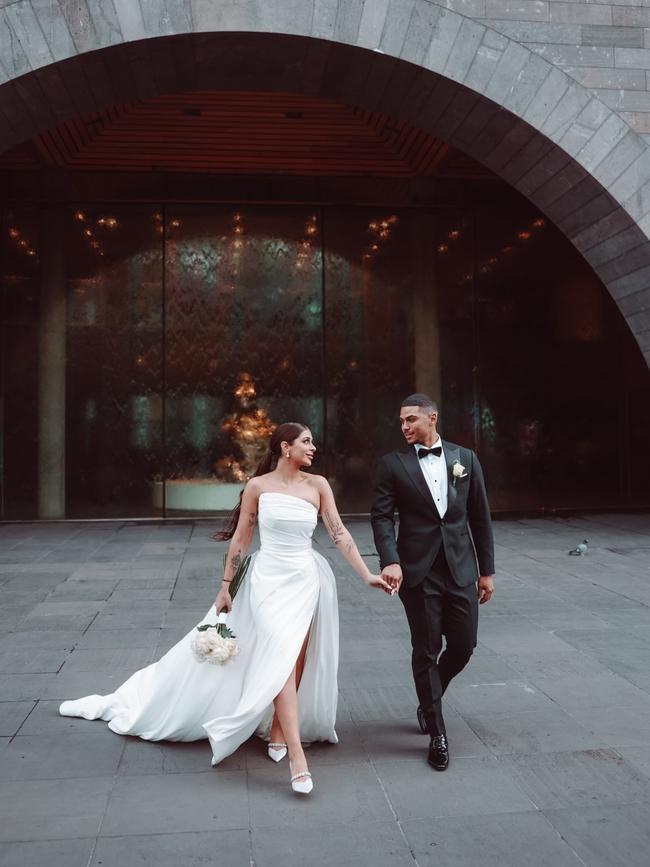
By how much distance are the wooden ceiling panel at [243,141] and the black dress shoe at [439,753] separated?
12514mm

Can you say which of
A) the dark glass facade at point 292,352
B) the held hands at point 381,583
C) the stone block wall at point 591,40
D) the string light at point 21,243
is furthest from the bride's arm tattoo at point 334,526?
the string light at point 21,243

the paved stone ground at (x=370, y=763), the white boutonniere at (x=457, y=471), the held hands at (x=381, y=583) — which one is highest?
the white boutonniere at (x=457, y=471)

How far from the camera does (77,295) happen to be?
15508 mm

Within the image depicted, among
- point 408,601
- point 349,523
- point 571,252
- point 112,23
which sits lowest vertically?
point 349,523

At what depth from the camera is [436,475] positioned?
4.25 m

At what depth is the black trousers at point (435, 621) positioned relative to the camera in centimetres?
411

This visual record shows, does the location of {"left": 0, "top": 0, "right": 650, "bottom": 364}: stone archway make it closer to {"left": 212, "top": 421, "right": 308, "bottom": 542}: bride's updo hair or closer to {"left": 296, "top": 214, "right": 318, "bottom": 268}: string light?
{"left": 296, "top": 214, "right": 318, "bottom": 268}: string light

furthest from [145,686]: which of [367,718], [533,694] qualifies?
[533,694]

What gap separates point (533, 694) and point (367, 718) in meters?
1.15

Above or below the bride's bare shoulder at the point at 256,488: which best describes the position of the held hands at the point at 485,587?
below

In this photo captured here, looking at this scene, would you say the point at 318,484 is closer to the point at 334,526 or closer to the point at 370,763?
the point at 334,526

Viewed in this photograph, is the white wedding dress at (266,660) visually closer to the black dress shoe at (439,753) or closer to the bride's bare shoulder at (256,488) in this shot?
the bride's bare shoulder at (256,488)

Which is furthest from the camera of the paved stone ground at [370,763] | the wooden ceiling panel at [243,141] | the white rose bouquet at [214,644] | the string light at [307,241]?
the string light at [307,241]

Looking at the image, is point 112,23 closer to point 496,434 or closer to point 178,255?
point 178,255
